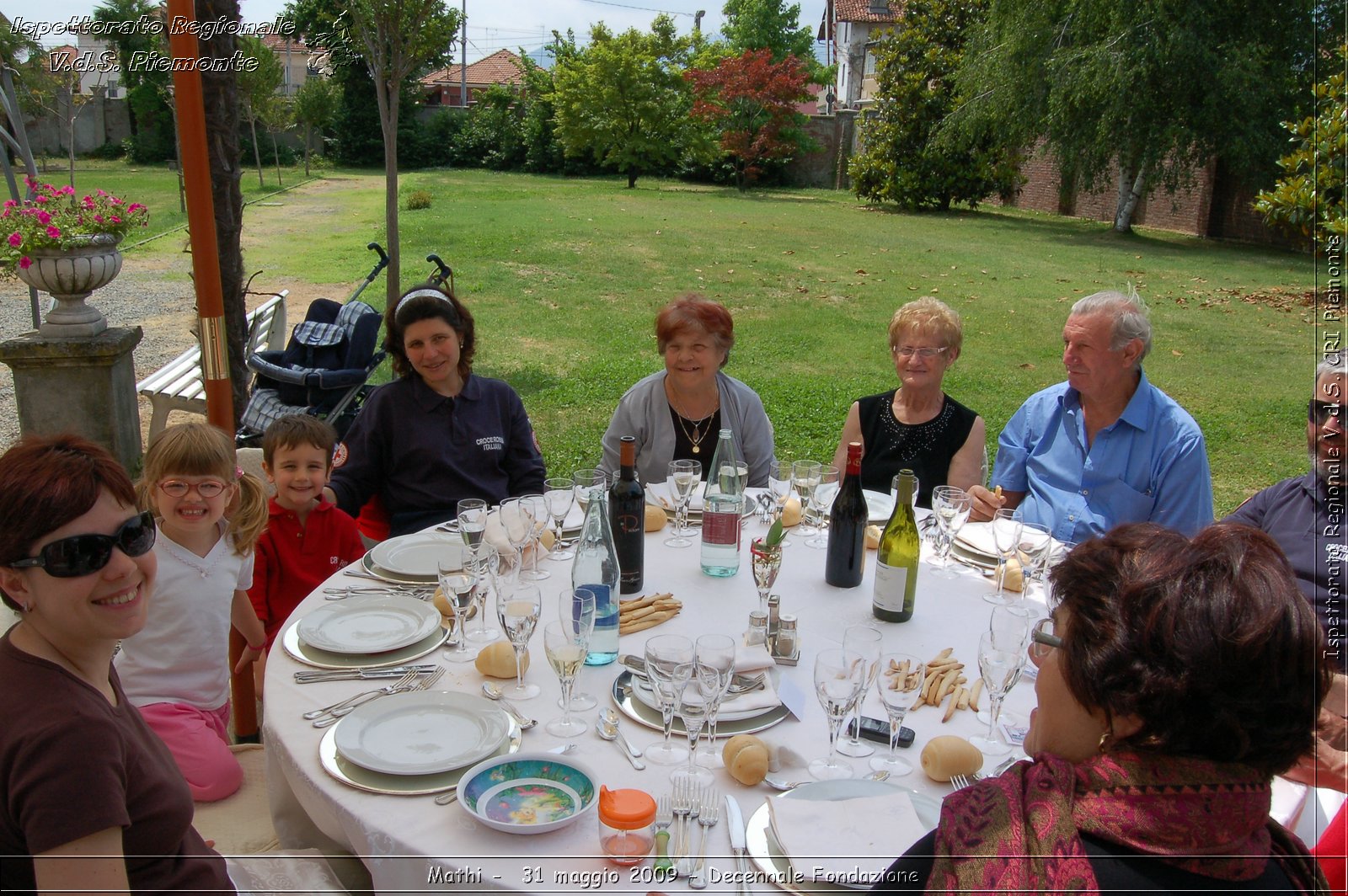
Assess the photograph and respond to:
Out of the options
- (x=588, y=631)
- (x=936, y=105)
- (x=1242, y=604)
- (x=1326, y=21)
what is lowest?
(x=588, y=631)

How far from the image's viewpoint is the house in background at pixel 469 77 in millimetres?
50000

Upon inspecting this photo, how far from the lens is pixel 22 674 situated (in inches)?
55.6

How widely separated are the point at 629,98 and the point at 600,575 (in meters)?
32.4

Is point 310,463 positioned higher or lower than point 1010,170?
lower

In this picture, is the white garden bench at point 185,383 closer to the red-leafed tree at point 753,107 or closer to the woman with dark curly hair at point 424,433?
the woman with dark curly hair at point 424,433

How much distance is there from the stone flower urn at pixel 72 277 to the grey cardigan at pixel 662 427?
372 centimetres

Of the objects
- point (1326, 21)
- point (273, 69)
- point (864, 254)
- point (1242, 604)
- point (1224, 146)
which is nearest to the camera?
point (1242, 604)

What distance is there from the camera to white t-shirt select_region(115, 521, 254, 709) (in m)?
2.54

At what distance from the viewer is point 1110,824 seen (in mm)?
1174

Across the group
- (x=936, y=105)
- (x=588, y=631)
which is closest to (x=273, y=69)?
(x=936, y=105)

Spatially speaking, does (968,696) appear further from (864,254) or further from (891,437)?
(864,254)

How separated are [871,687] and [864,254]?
591 inches

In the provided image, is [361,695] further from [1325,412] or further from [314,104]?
[314,104]

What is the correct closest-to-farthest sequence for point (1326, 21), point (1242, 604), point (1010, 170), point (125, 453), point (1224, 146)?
1. point (1242, 604)
2. point (1326, 21)
3. point (125, 453)
4. point (1224, 146)
5. point (1010, 170)
